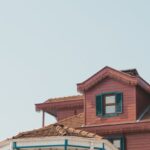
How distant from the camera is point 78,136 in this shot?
2952cm

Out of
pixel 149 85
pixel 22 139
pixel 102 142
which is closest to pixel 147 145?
pixel 149 85

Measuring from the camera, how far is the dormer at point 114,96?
129 ft

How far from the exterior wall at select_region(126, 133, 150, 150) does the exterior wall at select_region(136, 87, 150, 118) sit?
156 centimetres

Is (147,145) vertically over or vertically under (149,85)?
under

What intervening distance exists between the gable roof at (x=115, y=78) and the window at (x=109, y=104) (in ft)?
3.36

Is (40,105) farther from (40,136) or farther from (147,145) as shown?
(40,136)

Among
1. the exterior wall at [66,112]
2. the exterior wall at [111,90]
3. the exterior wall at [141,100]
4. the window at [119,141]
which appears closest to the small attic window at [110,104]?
the exterior wall at [111,90]

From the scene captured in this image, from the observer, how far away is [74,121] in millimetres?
42219

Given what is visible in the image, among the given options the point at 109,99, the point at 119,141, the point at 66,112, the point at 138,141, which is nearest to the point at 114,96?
the point at 109,99

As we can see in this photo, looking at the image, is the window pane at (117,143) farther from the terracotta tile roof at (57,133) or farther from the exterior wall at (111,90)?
the terracotta tile roof at (57,133)

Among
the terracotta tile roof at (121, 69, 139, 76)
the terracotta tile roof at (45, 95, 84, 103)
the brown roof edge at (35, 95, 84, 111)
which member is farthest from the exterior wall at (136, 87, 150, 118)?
the terracotta tile roof at (45, 95, 84, 103)

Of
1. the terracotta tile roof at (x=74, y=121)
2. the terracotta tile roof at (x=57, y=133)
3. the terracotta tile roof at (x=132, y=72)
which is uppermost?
the terracotta tile roof at (x=132, y=72)

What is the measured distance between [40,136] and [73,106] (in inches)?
643

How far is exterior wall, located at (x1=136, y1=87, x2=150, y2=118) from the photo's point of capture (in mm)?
39812
